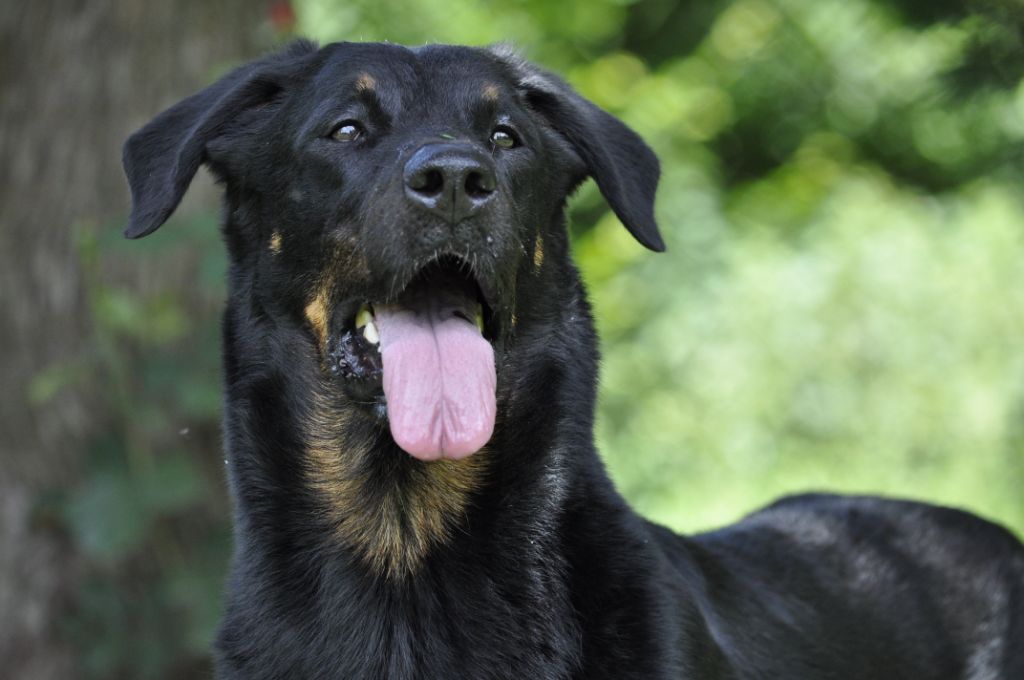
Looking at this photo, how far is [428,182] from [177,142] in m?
0.77

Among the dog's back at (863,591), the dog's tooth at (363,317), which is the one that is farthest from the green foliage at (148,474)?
the dog's back at (863,591)

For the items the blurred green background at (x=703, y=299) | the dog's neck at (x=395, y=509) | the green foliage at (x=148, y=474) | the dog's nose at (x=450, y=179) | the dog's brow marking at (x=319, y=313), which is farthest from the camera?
the blurred green background at (x=703, y=299)

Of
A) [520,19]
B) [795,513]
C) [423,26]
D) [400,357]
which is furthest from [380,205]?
[520,19]

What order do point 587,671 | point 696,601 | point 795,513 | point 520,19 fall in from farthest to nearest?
1. point 520,19
2. point 795,513
3. point 696,601
4. point 587,671

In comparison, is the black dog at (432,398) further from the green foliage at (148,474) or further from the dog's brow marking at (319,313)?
the green foliage at (148,474)

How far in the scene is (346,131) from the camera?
142 inches

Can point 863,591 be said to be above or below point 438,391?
below

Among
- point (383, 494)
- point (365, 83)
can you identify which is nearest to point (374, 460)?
point (383, 494)

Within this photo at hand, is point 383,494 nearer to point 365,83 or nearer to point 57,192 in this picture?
point 365,83

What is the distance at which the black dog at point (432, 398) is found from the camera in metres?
3.32

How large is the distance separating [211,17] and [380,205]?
3.87m

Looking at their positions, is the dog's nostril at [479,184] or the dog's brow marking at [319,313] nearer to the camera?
the dog's nostril at [479,184]

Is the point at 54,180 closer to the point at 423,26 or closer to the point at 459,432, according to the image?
the point at 459,432

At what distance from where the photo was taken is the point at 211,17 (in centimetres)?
685
